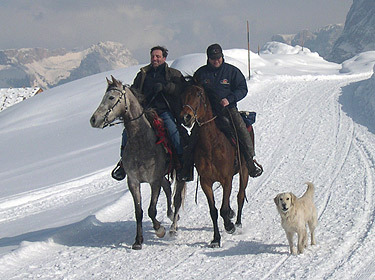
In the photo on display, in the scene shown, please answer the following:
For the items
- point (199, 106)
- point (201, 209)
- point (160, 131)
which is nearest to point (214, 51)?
point (199, 106)

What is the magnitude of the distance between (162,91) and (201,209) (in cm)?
289

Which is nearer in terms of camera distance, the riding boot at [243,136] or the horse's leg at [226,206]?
the horse's leg at [226,206]

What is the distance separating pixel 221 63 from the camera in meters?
7.23

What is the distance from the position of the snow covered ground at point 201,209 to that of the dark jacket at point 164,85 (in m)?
2.28

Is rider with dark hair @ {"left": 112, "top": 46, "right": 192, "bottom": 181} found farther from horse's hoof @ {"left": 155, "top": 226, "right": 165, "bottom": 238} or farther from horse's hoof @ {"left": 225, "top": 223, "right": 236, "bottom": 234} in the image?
horse's hoof @ {"left": 225, "top": 223, "right": 236, "bottom": 234}

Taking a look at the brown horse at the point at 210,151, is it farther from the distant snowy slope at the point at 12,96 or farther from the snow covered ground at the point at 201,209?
the distant snowy slope at the point at 12,96

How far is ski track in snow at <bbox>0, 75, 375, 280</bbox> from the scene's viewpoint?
5953 mm

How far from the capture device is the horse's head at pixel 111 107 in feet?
20.2

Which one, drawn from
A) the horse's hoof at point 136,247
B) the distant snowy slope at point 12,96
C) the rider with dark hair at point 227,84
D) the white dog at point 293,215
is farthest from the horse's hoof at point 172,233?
the distant snowy slope at point 12,96

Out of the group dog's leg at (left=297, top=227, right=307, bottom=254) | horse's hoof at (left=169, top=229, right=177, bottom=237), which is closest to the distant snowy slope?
horse's hoof at (left=169, top=229, right=177, bottom=237)

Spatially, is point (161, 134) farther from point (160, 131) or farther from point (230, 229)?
point (230, 229)

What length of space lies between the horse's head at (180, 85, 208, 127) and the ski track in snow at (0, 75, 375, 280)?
2049mm

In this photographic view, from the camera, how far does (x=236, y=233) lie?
754 cm

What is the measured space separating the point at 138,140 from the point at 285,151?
7.91 metres
